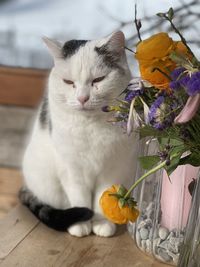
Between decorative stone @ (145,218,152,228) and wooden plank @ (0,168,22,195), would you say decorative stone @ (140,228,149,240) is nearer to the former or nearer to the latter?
decorative stone @ (145,218,152,228)

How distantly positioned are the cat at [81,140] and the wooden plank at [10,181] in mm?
261

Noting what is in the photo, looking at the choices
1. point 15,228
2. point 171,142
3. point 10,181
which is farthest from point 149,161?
point 10,181

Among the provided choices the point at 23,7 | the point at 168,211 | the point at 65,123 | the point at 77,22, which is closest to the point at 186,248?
the point at 168,211

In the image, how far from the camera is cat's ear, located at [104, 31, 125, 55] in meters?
0.92

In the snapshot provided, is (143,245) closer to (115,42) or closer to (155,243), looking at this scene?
(155,243)

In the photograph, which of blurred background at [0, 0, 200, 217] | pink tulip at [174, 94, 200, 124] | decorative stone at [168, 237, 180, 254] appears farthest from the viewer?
blurred background at [0, 0, 200, 217]

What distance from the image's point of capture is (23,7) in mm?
1475

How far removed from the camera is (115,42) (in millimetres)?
938

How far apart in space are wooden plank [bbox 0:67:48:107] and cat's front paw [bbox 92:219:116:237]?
0.59m

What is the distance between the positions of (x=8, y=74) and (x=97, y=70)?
2.06ft

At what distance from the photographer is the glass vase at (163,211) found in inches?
33.5

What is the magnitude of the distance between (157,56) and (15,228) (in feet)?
1.86

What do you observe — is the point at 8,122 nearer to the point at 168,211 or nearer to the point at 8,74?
the point at 8,74

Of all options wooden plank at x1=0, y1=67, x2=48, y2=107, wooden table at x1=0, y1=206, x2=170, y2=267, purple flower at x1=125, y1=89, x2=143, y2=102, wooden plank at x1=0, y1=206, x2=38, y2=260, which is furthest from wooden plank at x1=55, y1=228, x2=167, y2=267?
wooden plank at x1=0, y1=67, x2=48, y2=107
